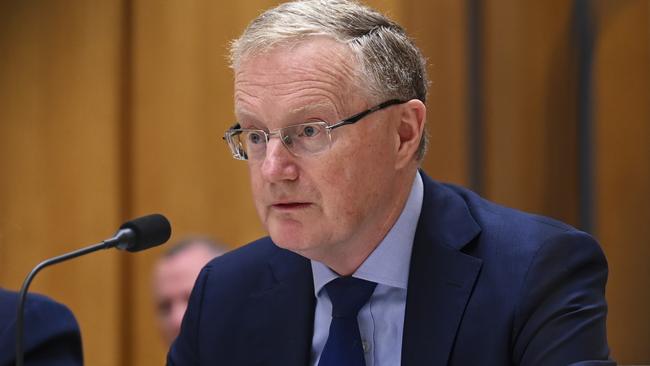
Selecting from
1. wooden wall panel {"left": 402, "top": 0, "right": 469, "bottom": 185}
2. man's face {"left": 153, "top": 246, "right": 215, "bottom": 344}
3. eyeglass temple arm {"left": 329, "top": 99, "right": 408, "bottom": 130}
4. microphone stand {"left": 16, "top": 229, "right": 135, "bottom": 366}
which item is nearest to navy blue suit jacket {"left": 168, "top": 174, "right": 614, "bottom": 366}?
eyeglass temple arm {"left": 329, "top": 99, "right": 408, "bottom": 130}

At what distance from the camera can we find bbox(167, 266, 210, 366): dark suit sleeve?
1.87 meters

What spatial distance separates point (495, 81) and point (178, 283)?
3.51ft

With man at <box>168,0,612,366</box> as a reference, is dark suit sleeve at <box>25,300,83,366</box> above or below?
below

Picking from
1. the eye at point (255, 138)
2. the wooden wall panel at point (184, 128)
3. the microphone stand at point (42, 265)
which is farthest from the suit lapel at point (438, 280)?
the wooden wall panel at point (184, 128)

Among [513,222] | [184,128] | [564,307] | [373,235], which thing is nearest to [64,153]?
[184,128]

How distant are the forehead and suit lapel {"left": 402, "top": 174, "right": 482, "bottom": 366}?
297 mm

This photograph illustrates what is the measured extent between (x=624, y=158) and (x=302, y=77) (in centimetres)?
145

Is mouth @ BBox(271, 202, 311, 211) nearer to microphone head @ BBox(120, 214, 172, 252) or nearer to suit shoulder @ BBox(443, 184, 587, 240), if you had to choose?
microphone head @ BBox(120, 214, 172, 252)

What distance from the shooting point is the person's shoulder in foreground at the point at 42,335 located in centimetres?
180

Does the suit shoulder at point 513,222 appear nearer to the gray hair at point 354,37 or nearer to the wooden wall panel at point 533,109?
the gray hair at point 354,37

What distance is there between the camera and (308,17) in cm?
165

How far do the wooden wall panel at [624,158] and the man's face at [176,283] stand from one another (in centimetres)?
112

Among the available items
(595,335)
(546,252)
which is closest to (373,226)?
(546,252)

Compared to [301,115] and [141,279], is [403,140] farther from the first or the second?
[141,279]
